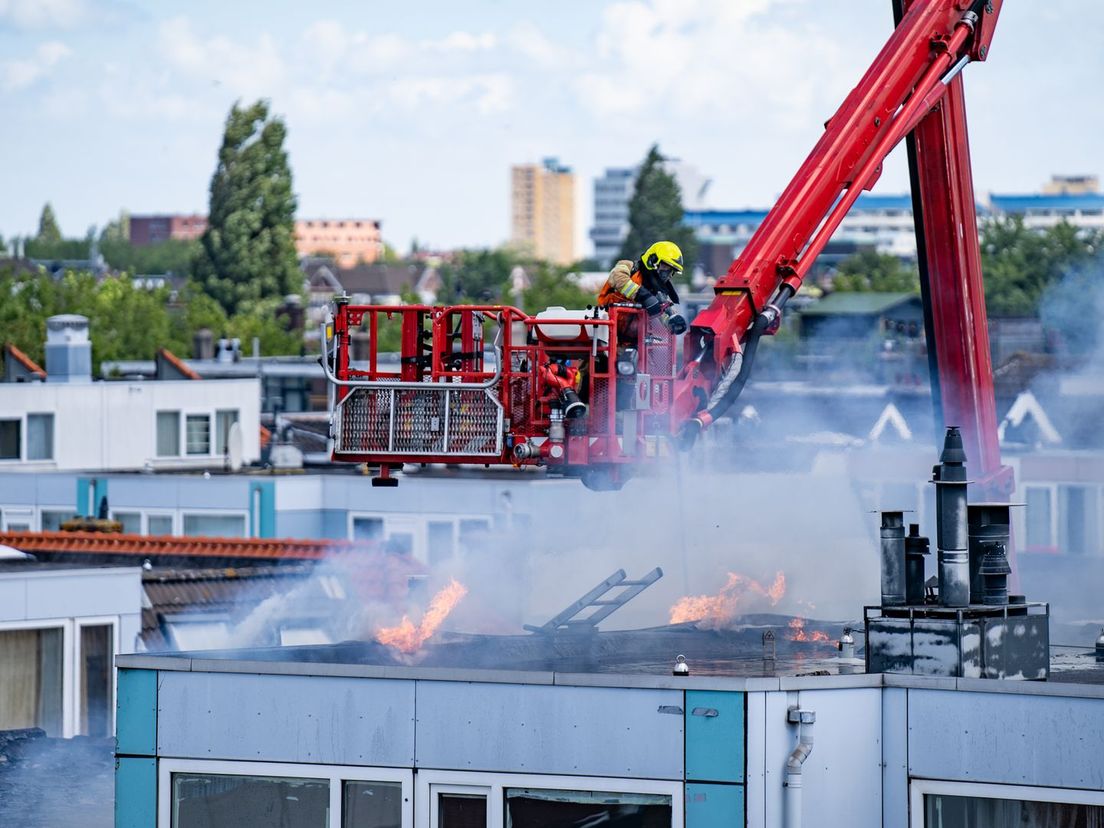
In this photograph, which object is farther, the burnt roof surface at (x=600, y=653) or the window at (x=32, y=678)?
the window at (x=32, y=678)

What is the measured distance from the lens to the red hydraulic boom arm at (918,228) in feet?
64.0

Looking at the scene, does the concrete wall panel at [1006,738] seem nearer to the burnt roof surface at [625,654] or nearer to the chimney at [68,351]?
the burnt roof surface at [625,654]

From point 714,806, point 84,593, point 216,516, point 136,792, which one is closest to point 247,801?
point 136,792

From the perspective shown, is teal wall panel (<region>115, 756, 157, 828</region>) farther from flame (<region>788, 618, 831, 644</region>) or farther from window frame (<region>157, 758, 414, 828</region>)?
flame (<region>788, 618, 831, 644</region>)

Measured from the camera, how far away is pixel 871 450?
39875 millimetres

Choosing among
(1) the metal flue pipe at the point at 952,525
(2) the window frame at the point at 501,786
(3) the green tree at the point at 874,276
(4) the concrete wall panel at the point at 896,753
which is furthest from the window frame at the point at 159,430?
(3) the green tree at the point at 874,276

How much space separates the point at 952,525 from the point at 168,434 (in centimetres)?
3866

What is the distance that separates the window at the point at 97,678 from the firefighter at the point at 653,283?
13540 mm

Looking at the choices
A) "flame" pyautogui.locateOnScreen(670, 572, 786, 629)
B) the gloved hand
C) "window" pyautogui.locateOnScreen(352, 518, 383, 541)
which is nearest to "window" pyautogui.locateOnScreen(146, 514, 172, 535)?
"window" pyautogui.locateOnScreen(352, 518, 383, 541)

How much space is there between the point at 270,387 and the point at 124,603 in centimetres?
3576

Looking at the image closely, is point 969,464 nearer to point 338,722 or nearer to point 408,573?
point 338,722

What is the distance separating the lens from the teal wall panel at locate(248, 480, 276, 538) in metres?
43.6

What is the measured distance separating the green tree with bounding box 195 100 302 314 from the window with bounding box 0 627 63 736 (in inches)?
3423

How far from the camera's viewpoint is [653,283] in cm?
1867
